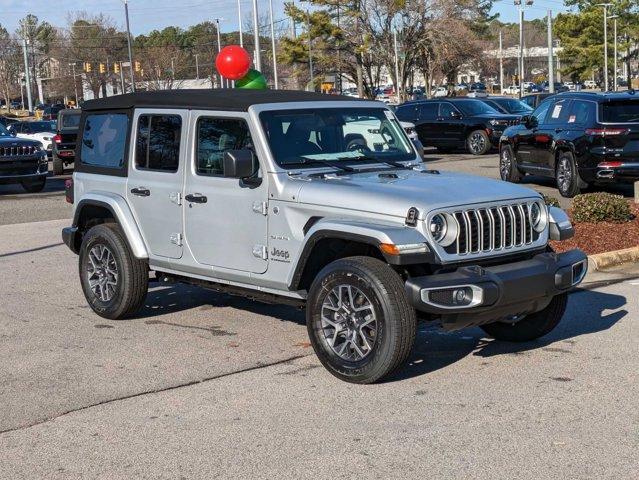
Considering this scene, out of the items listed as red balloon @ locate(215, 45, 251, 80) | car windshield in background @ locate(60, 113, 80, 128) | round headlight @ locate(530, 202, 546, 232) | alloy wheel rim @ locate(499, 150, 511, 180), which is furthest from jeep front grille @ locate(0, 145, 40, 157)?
round headlight @ locate(530, 202, 546, 232)

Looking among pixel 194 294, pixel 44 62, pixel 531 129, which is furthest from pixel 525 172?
pixel 44 62

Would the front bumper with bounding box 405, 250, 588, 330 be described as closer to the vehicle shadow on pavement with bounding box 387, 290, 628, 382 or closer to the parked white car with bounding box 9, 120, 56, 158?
the vehicle shadow on pavement with bounding box 387, 290, 628, 382

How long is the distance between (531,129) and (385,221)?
12.2m

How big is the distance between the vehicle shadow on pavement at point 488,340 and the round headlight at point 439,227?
98 centimetres

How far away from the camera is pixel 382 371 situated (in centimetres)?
615

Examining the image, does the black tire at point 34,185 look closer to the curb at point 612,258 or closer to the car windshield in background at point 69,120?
the car windshield in background at point 69,120

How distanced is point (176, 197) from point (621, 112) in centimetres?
1022

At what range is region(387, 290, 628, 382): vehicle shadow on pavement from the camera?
272 inches

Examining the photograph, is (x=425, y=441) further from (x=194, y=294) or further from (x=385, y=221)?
(x=194, y=294)

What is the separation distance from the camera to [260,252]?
7.04 meters

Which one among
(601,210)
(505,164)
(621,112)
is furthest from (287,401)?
(505,164)

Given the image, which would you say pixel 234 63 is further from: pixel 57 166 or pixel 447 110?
pixel 447 110

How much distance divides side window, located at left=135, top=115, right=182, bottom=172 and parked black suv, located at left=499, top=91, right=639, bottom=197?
9757 mm

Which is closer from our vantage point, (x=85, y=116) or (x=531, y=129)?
(x=85, y=116)
